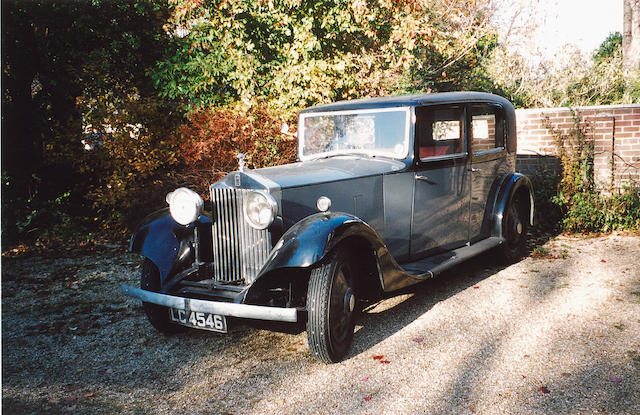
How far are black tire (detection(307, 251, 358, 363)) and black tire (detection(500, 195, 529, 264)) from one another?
254 centimetres

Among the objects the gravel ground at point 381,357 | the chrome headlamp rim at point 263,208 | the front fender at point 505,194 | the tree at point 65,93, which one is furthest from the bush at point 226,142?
the chrome headlamp rim at point 263,208

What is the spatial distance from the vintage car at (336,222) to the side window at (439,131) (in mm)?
13

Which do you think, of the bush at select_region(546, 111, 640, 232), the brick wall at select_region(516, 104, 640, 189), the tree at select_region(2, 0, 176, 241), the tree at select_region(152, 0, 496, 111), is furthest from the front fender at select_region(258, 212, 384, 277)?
the brick wall at select_region(516, 104, 640, 189)

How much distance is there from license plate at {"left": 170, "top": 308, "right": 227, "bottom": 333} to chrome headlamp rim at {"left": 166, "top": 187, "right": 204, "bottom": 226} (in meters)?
0.64

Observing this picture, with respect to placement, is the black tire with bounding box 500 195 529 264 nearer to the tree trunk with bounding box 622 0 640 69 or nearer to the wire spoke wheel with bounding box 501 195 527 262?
the wire spoke wheel with bounding box 501 195 527 262

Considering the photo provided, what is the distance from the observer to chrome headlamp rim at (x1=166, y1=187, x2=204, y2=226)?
11.9 feet

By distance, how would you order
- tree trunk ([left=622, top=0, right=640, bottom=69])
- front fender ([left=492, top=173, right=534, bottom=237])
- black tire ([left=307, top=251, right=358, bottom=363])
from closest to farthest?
1. black tire ([left=307, top=251, right=358, bottom=363])
2. front fender ([left=492, top=173, right=534, bottom=237])
3. tree trunk ([left=622, top=0, right=640, bottom=69])

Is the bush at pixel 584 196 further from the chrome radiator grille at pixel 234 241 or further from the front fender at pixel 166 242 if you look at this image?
the front fender at pixel 166 242

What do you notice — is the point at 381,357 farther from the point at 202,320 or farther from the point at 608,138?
the point at 608,138

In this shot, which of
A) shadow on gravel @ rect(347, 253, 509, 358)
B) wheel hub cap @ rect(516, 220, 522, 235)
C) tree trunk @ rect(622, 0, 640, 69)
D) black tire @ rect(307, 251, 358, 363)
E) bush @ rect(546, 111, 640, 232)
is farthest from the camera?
tree trunk @ rect(622, 0, 640, 69)

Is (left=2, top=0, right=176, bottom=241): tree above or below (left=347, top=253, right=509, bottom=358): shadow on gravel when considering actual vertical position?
above

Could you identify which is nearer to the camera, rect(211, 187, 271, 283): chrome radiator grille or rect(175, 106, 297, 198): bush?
rect(211, 187, 271, 283): chrome radiator grille

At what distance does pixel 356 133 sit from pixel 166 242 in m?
1.85

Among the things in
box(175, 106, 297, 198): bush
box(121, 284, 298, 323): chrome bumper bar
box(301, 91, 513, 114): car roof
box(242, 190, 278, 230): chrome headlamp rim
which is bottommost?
box(121, 284, 298, 323): chrome bumper bar
